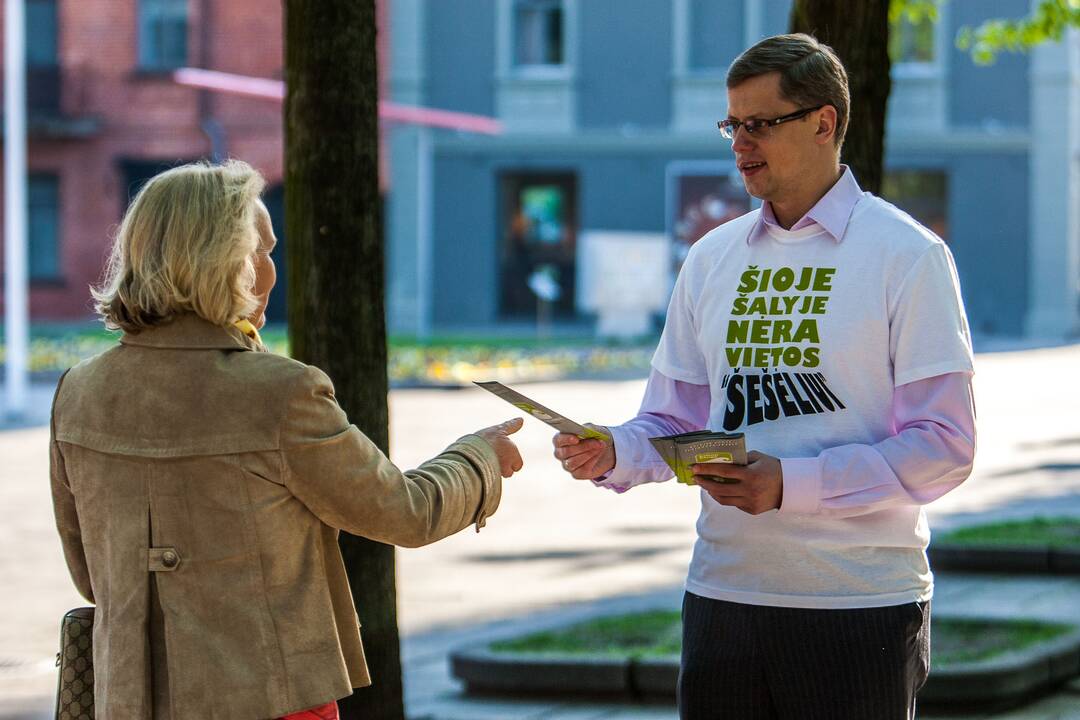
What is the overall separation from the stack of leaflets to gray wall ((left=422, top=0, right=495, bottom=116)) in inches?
1277

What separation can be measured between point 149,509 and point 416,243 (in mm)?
32055

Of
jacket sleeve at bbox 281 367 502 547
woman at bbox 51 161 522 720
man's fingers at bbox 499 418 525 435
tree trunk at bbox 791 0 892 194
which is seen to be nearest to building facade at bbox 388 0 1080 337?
tree trunk at bbox 791 0 892 194

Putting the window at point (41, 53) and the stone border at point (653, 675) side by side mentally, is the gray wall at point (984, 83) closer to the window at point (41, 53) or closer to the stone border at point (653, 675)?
the window at point (41, 53)

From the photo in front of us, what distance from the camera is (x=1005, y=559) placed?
9219 mm

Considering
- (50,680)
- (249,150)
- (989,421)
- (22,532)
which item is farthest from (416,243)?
(50,680)

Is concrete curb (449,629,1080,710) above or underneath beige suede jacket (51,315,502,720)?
underneath

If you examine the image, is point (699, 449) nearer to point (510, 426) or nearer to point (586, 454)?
point (586, 454)

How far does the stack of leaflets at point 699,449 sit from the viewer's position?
299 centimetres

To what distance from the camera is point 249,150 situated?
35.6 meters

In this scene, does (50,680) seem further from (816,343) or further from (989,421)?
(989,421)

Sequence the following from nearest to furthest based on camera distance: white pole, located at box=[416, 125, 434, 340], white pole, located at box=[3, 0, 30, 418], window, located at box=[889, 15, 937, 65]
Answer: white pole, located at box=[3, 0, 30, 418] < window, located at box=[889, 15, 937, 65] < white pole, located at box=[416, 125, 434, 340]

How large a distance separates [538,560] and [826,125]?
24.7 ft

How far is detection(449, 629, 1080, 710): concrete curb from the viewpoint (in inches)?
247

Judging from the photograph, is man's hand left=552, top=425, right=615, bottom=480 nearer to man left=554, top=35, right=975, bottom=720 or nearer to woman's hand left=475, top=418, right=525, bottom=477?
woman's hand left=475, top=418, right=525, bottom=477
